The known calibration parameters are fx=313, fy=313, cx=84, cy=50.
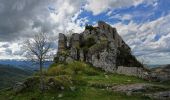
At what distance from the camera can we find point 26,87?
71625 millimetres

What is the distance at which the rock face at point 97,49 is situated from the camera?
10144 cm

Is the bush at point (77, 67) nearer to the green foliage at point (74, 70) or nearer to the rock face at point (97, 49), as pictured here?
the green foliage at point (74, 70)

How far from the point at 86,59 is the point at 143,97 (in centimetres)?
4879

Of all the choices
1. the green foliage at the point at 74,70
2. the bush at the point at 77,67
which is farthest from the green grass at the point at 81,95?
the bush at the point at 77,67

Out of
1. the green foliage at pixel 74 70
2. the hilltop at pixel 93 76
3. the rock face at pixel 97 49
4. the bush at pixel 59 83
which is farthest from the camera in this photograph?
the rock face at pixel 97 49

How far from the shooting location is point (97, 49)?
104625 mm

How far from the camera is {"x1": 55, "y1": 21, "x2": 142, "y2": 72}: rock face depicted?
101 m

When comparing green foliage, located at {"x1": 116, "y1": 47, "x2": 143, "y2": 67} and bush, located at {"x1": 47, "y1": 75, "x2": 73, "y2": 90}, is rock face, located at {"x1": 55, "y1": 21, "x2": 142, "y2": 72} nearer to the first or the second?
green foliage, located at {"x1": 116, "y1": 47, "x2": 143, "y2": 67}

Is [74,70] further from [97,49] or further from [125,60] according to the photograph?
[125,60]

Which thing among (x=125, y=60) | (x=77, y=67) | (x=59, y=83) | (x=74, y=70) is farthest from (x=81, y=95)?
(x=125, y=60)

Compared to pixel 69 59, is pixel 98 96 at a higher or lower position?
lower

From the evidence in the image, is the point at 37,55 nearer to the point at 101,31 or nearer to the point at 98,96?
the point at 98,96

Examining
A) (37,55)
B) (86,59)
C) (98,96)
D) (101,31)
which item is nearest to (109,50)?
(86,59)

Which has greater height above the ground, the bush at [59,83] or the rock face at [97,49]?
the rock face at [97,49]
